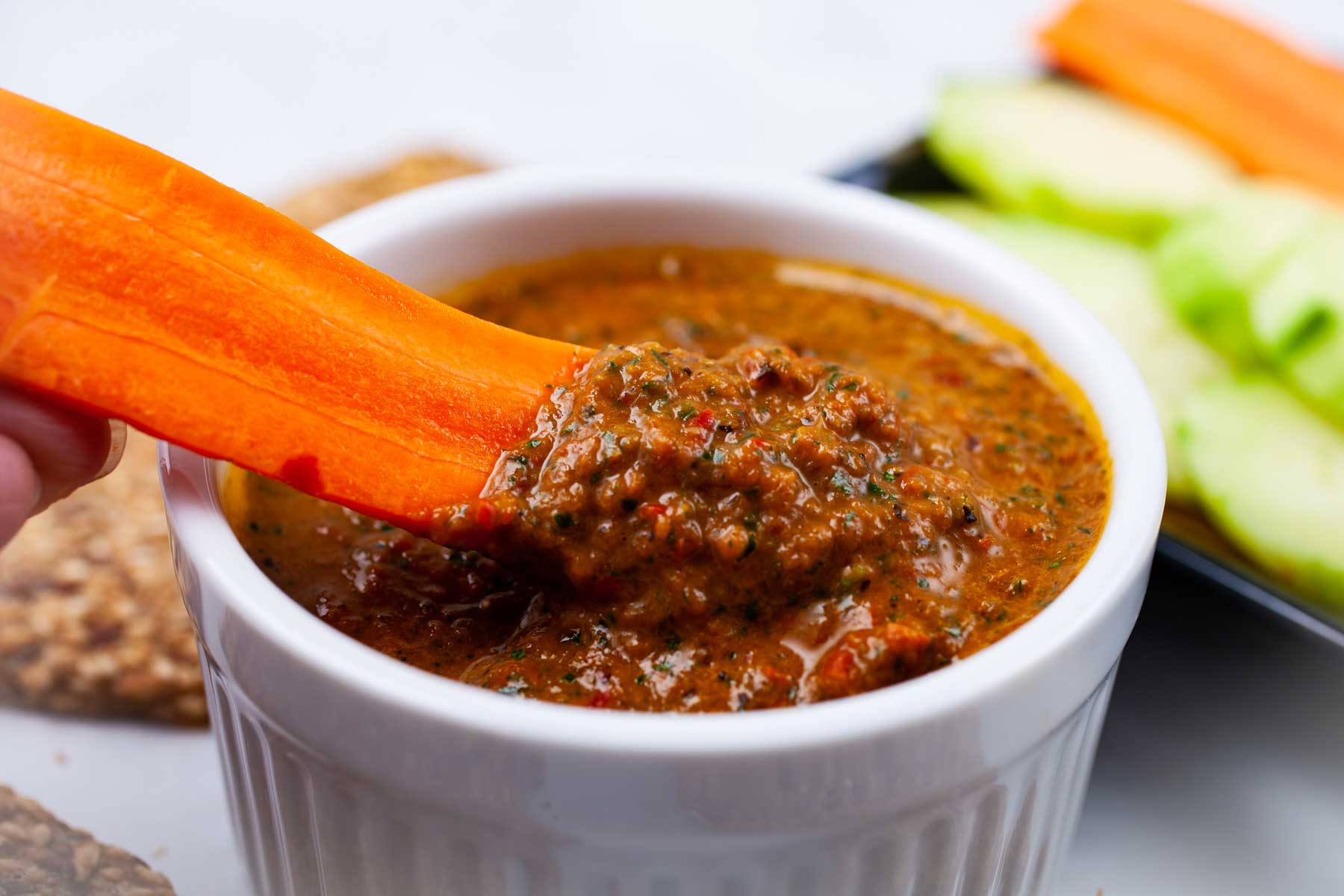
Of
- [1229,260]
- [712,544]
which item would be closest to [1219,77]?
[1229,260]

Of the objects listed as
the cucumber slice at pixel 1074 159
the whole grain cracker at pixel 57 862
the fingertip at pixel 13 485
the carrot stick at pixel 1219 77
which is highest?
the fingertip at pixel 13 485

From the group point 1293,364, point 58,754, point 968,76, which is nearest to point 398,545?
point 58,754

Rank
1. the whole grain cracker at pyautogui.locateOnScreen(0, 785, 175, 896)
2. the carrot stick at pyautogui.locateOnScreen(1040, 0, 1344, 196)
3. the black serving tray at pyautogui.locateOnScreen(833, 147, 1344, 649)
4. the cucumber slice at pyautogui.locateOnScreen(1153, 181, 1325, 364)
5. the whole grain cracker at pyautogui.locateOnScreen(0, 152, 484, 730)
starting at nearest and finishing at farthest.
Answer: the whole grain cracker at pyautogui.locateOnScreen(0, 785, 175, 896) < the black serving tray at pyautogui.locateOnScreen(833, 147, 1344, 649) < the whole grain cracker at pyautogui.locateOnScreen(0, 152, 484, 730) < the cucumber slice at pyautogui.locateOnScreen(1153, 181, 1325, 364) < the carrot stick at pyautogui.locateOnScreen(1040, 0, 1344, 196)

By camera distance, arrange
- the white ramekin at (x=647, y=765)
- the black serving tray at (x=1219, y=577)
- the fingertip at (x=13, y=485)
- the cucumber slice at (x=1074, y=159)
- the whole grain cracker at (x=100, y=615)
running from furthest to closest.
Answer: the cucumber slice at (x=1074, y=159) < the whole grain cracker at (x=100, y=615) < the black serving tray at (x=1219, y=577) < the fingertip at (x=13, y=485) < the white ramekin at (x=647, y=765)

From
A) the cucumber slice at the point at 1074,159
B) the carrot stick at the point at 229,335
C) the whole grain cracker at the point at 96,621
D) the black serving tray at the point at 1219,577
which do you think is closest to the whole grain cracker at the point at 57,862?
the whole grain cracker at the point at 96,621

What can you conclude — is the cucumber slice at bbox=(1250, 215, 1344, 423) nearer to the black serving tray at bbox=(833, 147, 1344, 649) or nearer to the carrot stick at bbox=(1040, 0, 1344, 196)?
the black serving tray at bbox=(833, 147, 1344, 649)

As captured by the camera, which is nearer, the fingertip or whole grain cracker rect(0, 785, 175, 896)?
the fingertip

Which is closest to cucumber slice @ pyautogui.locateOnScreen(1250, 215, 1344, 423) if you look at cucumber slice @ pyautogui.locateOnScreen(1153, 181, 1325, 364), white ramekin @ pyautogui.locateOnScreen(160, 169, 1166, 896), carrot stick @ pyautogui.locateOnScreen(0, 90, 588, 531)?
cucumber slice @ pyautogui.locateOnScreen(1153, 181, 1325, 364)

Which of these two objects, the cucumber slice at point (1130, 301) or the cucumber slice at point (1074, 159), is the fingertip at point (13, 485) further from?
the cucumber slice at point (1074, 159)
